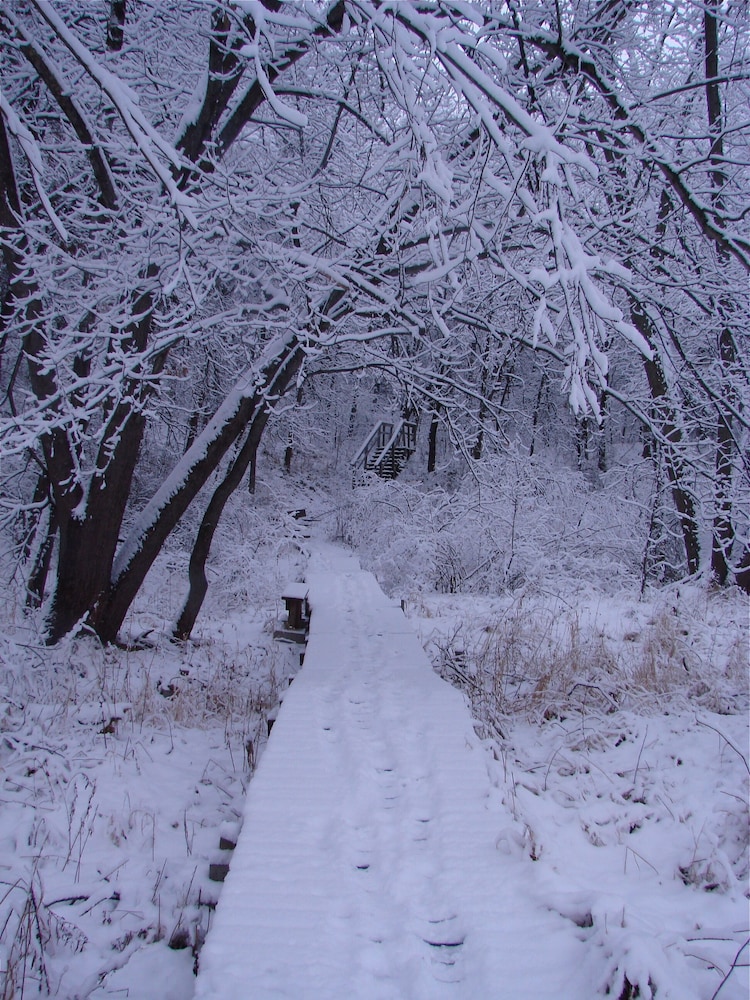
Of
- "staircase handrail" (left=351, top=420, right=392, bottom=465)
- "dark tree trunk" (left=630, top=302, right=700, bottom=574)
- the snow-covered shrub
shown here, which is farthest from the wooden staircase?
"dark tree trunk" (left=630, top=302, right=700, bottom=574)

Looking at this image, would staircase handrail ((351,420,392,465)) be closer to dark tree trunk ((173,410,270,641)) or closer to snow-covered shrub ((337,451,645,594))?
snow-covered shrub ((337,451,645,594))

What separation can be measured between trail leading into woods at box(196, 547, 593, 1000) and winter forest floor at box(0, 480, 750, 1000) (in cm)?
4

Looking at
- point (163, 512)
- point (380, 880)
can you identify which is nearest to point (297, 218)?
point (163, 512)

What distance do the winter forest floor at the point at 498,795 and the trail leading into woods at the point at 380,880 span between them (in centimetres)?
4

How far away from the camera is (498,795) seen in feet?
10.6

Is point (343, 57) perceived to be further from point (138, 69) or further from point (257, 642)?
point (257, 642)

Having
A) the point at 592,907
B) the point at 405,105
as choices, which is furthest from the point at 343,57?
the point at 592,907

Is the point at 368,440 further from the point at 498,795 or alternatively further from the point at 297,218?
the point at 498,795

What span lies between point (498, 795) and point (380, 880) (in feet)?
3.34

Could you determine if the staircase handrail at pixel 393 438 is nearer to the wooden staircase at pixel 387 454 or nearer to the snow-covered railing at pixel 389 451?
the wooden staircase at pixel 387 454

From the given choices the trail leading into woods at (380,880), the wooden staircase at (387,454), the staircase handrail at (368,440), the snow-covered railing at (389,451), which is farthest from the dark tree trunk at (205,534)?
the snow-covered railing at (389,451)

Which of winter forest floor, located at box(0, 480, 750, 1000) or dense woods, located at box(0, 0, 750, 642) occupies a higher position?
dense woods, located at box(0, 0, 750, 642)

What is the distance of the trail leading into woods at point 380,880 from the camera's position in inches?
76.5

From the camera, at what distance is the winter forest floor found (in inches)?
86.6
